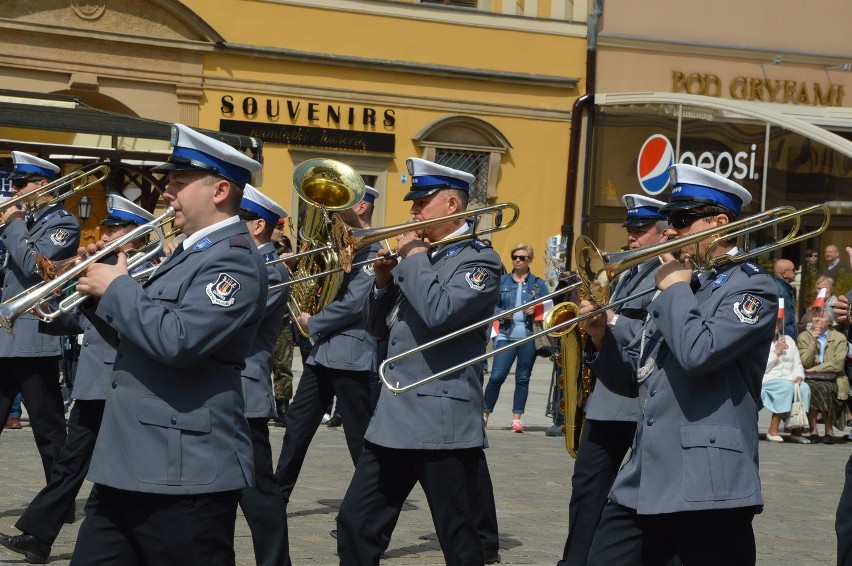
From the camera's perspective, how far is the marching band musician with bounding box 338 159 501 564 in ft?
20.7

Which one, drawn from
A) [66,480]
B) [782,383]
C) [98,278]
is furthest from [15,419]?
[98,278]

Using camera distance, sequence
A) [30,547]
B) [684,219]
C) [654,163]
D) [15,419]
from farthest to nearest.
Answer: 1. [654,163]
2. [15,419]
3. [30,547]
4. [684,219]

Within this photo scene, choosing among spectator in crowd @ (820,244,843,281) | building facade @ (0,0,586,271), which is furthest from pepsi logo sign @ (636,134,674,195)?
spectator in crowd @ (820,244,843,281)

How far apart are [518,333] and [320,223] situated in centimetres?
726

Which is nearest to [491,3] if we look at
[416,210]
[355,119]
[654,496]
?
[355,119]

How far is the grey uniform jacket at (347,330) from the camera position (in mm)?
8844

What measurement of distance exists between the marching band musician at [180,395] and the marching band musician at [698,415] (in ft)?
4.38

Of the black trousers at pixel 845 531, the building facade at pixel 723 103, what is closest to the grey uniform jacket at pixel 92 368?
the black trousers at pixel 845 531

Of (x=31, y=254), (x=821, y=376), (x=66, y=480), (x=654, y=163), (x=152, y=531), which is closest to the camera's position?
(x=152, y=531)

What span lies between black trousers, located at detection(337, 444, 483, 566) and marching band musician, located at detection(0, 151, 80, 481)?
262 centimetres

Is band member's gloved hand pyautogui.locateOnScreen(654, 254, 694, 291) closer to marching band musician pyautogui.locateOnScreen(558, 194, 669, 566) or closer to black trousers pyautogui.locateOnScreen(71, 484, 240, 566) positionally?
black trousers pyautogui.locateOnScreen(71, 484, 240, 566)

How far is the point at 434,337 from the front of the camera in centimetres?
657

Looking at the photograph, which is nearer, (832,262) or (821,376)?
(821,376)

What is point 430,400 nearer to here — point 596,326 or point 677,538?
point 596,326
